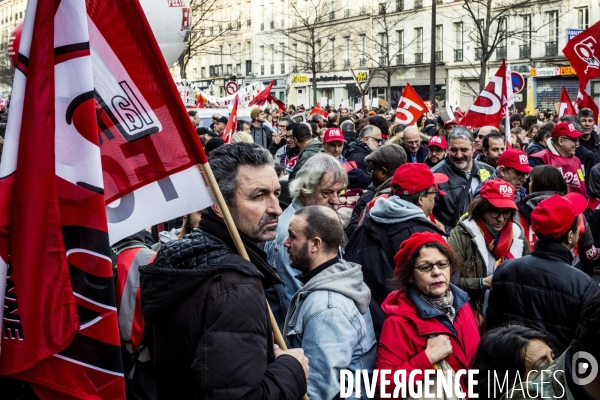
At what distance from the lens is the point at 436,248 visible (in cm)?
372

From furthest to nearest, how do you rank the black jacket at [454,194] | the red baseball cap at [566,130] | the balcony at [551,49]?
the balcony at [551,49]
the red baseball cap at [566,130]
the black jacket at [454,194]

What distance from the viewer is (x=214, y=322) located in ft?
7.34

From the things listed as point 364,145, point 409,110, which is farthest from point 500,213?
point 409,110

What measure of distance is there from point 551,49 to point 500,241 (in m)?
35.7

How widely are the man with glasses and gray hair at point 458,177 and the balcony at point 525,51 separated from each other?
34306mm

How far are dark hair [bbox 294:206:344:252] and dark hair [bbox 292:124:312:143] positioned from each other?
5034mm

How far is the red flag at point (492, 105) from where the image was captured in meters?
9.87

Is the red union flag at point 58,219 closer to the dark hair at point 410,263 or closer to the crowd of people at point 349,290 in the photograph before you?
the crowd of people at point 349,290

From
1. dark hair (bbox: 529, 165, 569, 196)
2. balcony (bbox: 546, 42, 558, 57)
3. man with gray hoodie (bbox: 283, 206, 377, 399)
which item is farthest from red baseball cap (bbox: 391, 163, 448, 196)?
balcony (bbox: 546, 42, 558, 57)

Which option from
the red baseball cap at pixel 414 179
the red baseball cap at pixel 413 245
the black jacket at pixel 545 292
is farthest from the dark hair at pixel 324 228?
the red baseball cap at pixel 414 179

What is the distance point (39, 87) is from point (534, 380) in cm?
171

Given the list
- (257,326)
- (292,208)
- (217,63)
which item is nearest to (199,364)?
(257,326)

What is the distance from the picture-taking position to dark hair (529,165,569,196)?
18.7ft

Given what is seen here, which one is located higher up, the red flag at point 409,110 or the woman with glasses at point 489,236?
the red flag at point 409,110
